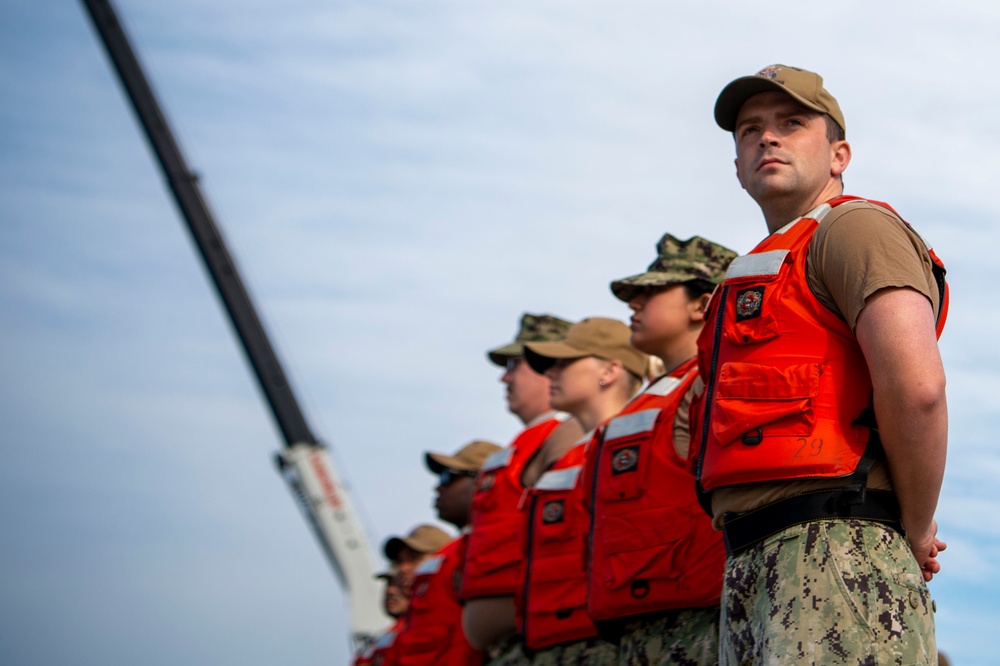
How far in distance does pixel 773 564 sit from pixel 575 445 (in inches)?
115

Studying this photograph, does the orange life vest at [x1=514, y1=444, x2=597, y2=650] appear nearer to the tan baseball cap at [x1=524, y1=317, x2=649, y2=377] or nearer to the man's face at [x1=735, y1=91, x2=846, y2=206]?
the tan baseball cap at [x1=524, y1=317, x2=649, y2=377]

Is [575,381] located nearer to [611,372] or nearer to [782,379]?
[611,372]

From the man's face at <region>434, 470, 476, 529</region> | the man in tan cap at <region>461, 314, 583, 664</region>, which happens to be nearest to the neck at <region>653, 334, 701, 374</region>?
the man in tan cap at <region>461, 314, 583, 664</region>

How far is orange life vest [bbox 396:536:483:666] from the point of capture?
7465 mm

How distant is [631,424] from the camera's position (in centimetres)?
457

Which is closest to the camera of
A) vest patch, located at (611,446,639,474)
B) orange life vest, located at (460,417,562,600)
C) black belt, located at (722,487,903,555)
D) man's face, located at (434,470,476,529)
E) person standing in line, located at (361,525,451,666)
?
black belt, located at (722,487,903,555)

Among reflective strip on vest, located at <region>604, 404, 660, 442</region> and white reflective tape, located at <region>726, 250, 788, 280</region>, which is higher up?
white reflective tape, located at <region>726, 250, 788, 280</region>

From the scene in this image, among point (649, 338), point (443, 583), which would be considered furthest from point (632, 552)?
point (443, 583)

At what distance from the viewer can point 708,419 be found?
313cm

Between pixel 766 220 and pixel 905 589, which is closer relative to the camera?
pixel 905 589

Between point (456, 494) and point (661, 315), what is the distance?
3329 millimetres

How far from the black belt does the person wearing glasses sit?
2045mm

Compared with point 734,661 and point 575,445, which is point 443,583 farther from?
point 734,661

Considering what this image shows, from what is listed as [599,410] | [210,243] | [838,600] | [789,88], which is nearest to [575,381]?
[599,410]
